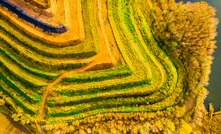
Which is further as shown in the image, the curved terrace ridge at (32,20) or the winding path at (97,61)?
the winding path at (97,61)

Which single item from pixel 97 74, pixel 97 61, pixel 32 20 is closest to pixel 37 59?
pixel 32 20

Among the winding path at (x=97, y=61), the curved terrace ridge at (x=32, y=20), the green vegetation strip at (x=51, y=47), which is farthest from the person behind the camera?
the winding path at (x=97, y=61)

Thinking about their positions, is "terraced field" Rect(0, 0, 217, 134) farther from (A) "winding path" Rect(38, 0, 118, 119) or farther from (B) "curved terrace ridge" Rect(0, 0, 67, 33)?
(B) "curved terrace ridge" Rect(0, 0, 67, 33)

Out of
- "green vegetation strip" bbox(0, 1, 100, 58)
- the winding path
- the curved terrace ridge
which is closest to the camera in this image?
the curved terrace ridge

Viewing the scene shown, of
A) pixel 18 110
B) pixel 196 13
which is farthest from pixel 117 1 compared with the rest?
pixel 18 110

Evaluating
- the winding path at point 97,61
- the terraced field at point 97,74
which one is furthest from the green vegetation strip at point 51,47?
the winding path at point 97,61

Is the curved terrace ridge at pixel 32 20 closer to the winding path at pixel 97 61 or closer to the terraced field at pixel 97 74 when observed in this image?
the terraced field at pixel 97 74

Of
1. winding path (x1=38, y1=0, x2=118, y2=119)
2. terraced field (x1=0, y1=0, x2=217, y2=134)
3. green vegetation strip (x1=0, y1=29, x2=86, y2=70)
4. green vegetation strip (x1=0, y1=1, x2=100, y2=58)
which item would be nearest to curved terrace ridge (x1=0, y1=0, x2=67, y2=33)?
terraced field (x1=0, y1=0, x2=217, y2=134)

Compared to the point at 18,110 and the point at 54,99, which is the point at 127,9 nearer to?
the point at 54,99
